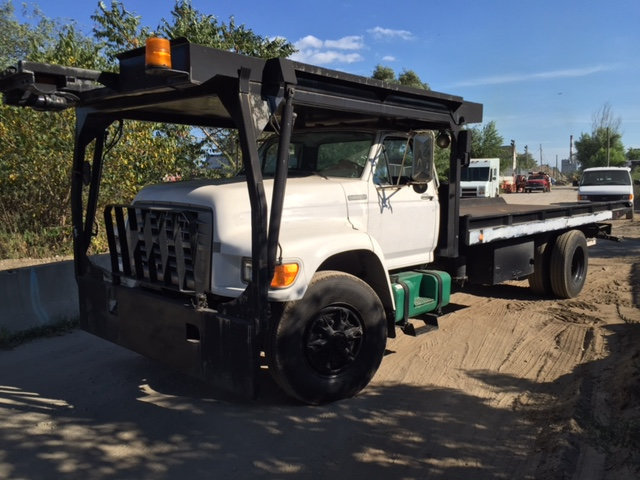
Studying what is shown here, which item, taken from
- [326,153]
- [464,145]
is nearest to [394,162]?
[326,153]

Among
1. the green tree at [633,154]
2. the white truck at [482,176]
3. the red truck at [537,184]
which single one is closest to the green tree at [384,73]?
the white truck at [482,176]

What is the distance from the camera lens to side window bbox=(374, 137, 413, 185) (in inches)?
200

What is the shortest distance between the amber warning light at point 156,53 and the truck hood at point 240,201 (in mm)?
1126

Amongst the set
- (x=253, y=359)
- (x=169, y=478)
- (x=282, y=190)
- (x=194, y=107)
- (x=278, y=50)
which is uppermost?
(x=278, y=50)

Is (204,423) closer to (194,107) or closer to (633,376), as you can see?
(194,107)

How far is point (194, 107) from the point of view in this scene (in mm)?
4605

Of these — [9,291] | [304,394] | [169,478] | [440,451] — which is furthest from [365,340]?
[9,291]

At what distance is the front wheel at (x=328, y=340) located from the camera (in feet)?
12.6

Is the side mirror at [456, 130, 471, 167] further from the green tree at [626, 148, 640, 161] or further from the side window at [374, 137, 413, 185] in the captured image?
the green tree at [626, 148, 640, 161]

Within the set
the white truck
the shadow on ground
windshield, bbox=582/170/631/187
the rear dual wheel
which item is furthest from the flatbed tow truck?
the white truck

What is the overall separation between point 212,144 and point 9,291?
5535 mm

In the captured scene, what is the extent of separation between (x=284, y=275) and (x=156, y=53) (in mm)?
1623

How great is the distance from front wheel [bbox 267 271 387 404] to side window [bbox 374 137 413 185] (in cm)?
127

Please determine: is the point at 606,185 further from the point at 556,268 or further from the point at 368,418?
the point at 368,418
